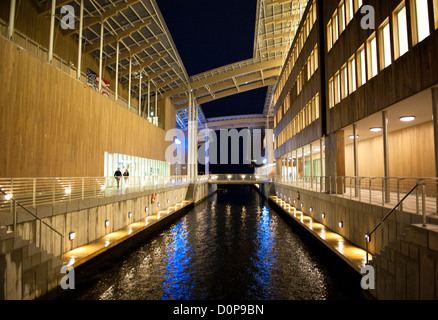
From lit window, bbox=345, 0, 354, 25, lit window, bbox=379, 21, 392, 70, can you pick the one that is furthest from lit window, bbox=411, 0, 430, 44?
lit window, bbox=345, 0, 354, 25

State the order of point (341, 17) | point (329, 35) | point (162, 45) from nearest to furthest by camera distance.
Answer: point (341, 17)
point (329, 35)
point (162, 45)

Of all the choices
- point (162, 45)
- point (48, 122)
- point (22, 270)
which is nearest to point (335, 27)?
point (48, 122)

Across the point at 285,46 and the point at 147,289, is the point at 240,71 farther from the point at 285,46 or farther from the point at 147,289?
the point at 147,289

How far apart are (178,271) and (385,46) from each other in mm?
11124

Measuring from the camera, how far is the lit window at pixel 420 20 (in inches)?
312

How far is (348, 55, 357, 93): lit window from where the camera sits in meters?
13.0

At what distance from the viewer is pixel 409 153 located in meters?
14.3

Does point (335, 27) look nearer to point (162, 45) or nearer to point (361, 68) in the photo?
point (361, 68)

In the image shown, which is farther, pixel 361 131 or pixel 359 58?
pixel 361 131

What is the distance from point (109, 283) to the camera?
28.5 ft

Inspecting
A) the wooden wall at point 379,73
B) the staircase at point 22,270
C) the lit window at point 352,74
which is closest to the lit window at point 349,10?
the wooden wall at point 379,73
